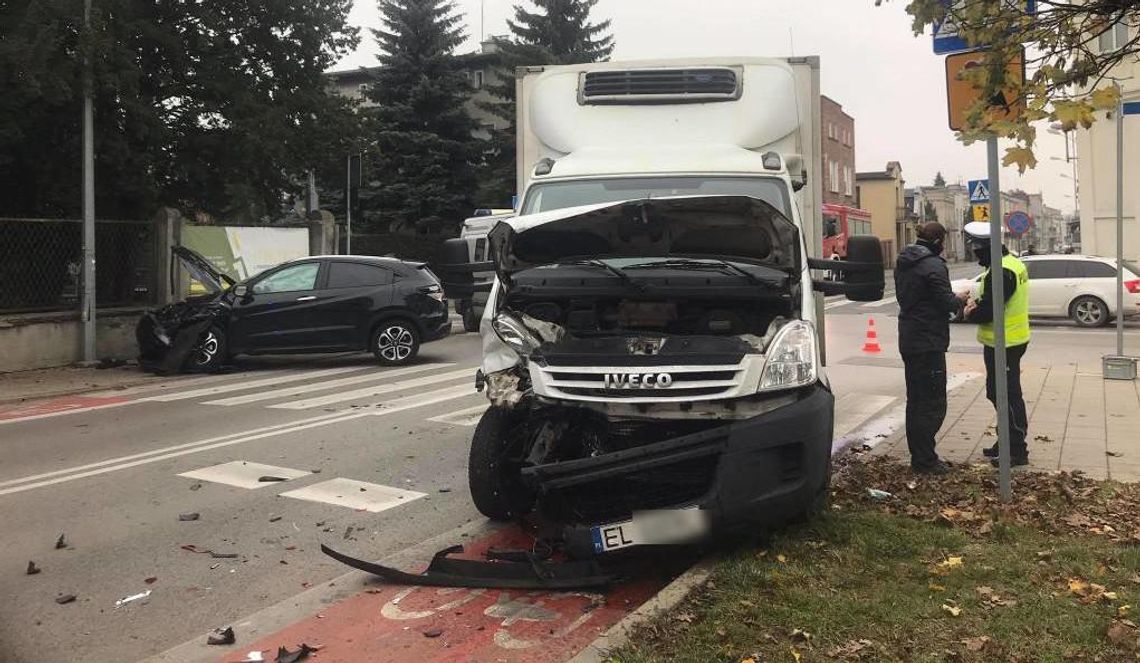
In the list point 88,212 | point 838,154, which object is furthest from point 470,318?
point 838,154

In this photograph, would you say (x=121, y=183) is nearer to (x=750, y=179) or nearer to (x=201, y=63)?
(x=201, y=63)

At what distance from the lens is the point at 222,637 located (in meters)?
4.05

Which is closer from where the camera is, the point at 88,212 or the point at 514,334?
the point at 514,334

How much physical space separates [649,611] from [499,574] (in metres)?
0.97

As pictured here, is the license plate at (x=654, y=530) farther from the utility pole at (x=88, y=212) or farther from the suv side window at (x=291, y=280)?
the utility pole at (x=88, y=212)

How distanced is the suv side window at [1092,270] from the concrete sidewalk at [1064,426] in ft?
26.5

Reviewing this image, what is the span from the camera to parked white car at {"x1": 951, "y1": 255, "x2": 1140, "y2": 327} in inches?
725

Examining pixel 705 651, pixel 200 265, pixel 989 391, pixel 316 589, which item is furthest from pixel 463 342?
pixel 705 651

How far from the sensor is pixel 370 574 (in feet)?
15.9

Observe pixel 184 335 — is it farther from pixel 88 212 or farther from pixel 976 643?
pixel 976 643

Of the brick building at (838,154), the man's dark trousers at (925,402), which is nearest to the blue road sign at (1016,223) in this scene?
the man's dark trousers at (925,402)

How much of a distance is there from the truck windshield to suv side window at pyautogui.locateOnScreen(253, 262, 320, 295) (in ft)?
27.1

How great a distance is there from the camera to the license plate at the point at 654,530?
4283 millimetres

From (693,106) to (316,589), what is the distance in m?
4.76
